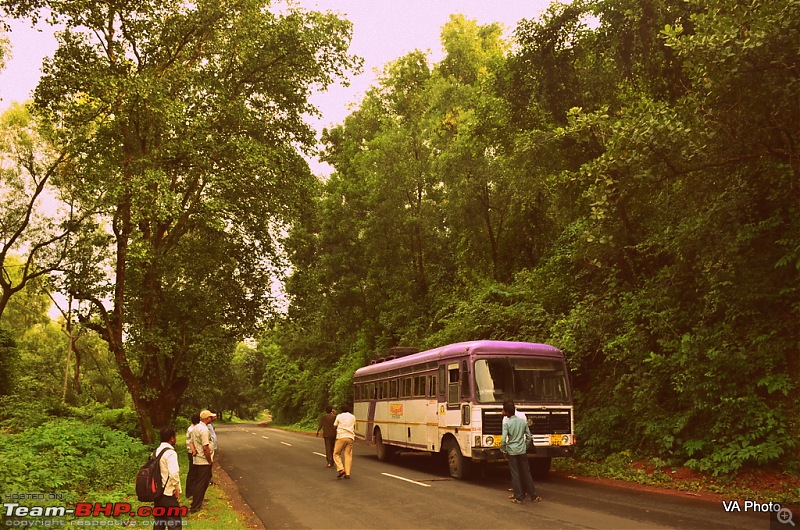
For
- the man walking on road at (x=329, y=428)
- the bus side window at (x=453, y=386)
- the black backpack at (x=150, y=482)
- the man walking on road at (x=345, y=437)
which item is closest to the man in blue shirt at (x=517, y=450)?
the bus side window at (x=453, y=386)

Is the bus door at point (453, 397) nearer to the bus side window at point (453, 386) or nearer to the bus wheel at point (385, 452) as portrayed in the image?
the bus side window at point (453, 386)

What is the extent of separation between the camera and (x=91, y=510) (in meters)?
9.61

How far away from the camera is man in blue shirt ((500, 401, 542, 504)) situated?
1105 centimetres

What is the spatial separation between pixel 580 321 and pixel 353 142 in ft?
89.7

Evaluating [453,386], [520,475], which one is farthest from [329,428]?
[520,475]

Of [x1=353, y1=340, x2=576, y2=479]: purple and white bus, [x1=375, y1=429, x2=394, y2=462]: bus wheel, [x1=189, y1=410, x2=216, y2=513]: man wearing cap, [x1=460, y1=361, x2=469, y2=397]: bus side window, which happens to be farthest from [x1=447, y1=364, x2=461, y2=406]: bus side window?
[x1=375, y1=429, x2=394, y2=462]: bus wheel

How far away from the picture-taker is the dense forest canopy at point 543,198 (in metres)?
12.2

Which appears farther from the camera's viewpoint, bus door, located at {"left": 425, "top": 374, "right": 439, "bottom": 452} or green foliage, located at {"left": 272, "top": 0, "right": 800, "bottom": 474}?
bus door, located at {"left": 425, "top": 374, "right": 439, "bottom": 452}

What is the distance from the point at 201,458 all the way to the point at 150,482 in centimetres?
383

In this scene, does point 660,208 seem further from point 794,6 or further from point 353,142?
point 353,142

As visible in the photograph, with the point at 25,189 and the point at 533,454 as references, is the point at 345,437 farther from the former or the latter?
the point at 25,189

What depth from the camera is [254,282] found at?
23625 millimetres

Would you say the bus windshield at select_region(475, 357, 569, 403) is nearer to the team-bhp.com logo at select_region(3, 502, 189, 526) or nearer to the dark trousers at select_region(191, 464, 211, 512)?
the dark trousers at select_region(191, 464, 211, 512)

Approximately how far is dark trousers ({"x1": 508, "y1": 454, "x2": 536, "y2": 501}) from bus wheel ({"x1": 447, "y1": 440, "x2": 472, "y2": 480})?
304 centimetres
